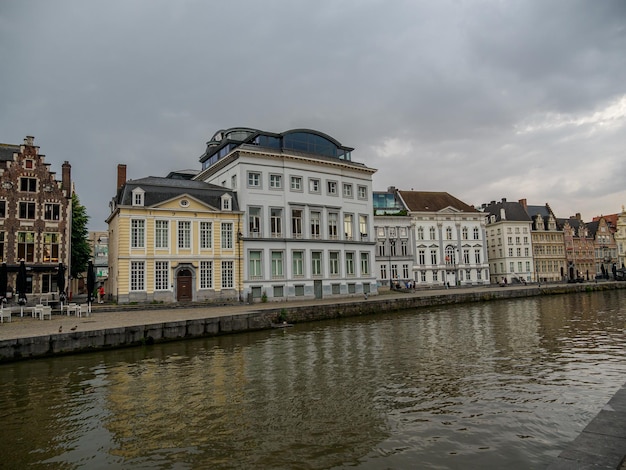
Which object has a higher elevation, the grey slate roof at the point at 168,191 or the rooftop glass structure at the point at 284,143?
the rooftop glass structure at the point at 284,143

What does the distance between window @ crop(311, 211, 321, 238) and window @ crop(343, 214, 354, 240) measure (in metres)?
3.53

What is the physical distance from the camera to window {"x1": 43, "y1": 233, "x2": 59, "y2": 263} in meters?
37.2

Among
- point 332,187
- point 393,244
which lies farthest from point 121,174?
point 393,244

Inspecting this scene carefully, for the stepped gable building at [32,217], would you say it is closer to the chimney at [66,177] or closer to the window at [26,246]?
the window at [26,246]

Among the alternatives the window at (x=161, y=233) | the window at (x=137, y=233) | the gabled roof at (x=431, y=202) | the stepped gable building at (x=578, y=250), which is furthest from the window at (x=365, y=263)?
the stepped gable building at (x=578, y=250)

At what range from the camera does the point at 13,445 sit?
8.82 metres

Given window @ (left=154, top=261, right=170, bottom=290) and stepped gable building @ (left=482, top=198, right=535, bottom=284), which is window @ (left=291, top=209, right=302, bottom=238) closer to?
window @ (left=154, top=261, right=170, bottom=290)

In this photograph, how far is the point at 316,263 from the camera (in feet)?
149

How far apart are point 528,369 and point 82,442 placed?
12480 millimetres

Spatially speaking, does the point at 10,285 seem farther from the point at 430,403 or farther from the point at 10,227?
the point at 430,403

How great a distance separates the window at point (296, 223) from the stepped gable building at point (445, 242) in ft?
99.1

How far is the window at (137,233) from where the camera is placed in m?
35.8

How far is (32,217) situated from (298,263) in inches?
934

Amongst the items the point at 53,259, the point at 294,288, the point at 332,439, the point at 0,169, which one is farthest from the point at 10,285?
the point at 332,439
